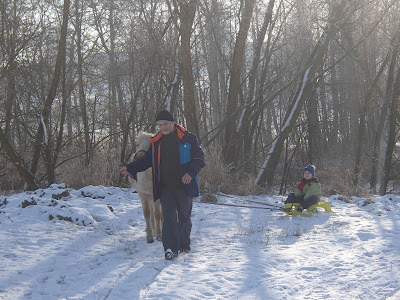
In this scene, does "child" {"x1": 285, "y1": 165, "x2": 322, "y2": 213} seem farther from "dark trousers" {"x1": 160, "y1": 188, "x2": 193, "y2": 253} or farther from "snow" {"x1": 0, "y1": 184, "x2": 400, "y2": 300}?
"dark trousers" {"x1": 160, "y1": 188, "x2": 193, "y2": 253}

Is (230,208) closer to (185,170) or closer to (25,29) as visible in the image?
(185,170)

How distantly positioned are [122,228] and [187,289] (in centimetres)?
334

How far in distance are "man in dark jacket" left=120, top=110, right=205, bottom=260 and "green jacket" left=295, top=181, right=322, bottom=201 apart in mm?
3370

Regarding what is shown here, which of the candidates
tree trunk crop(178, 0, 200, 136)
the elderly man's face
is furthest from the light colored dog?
tree trunk crop(178, 0, 200, 136)

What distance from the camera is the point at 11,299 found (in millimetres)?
3615

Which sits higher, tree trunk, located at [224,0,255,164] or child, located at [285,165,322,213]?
tree trunk, located at [224,0,255,164]

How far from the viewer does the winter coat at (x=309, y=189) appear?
25.2 feet

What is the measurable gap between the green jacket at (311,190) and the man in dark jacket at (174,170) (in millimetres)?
3370

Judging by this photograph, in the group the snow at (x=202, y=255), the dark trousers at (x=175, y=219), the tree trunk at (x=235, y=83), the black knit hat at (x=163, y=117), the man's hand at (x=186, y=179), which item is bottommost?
the snow at (x=202, y=255)

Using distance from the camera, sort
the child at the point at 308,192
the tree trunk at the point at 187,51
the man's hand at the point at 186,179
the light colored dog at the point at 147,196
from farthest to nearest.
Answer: the tree trunk at the point at 187,51 → the child at the point at 308,192 → the light colored dog at the point at 147,196 → the man's hand at the point at 186,179

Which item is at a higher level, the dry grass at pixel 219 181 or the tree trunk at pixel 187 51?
the tree trunk at pixel 187 51

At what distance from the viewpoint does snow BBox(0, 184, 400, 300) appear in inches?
148

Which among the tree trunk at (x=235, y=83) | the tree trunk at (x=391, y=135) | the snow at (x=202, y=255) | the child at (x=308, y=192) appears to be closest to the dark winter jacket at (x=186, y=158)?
the snow at (x=202, y=255)

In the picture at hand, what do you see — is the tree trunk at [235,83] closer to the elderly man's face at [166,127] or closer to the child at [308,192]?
the child at [308,192]
